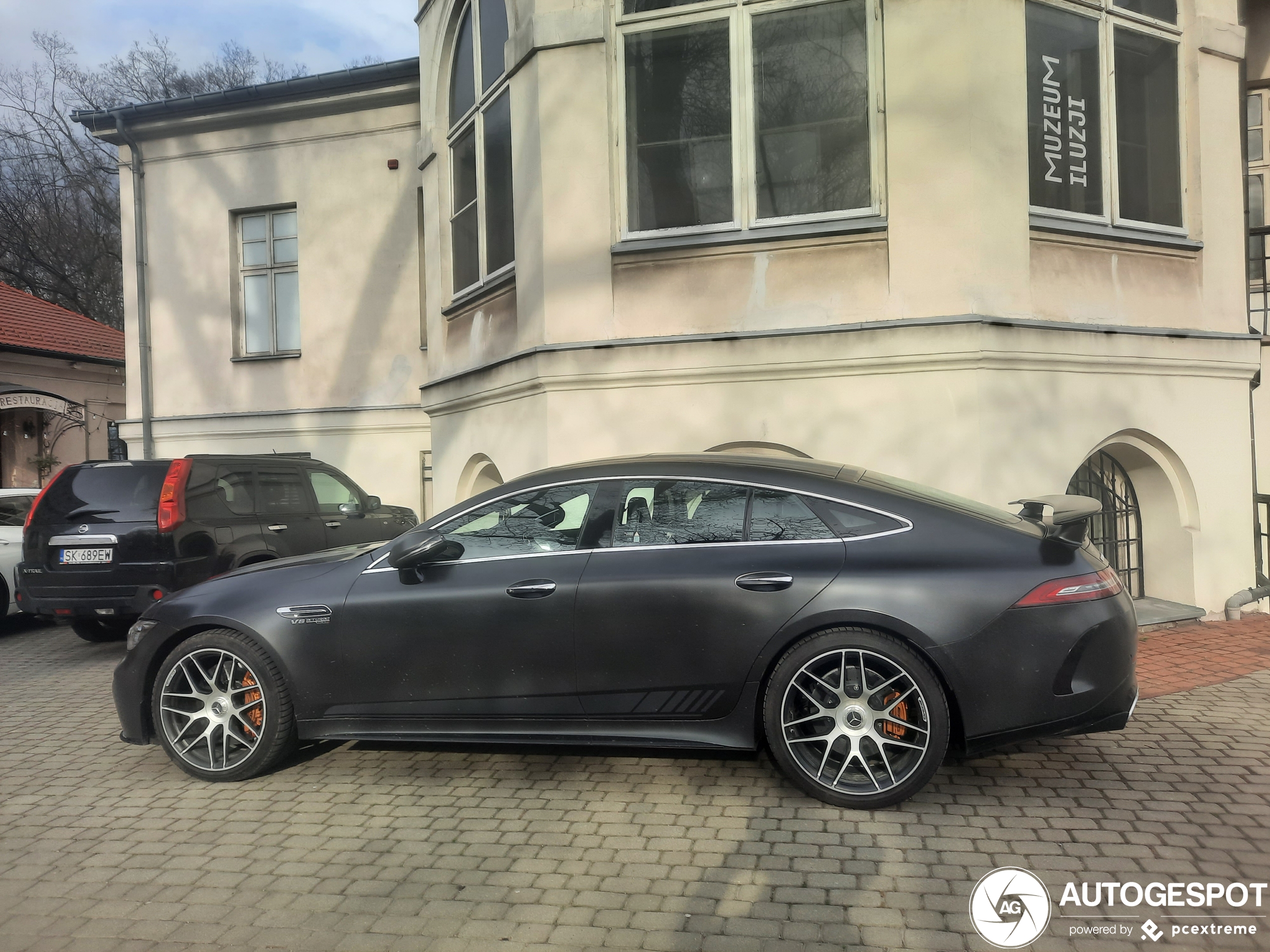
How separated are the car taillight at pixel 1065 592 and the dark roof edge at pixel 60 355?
66.0 feet

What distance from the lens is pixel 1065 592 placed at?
13.4 ft

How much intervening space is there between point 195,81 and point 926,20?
33.4 metres

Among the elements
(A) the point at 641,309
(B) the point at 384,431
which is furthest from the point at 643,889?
(B) the point at 384,431

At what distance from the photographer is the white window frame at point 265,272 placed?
15.5m

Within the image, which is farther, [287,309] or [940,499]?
[287,309]

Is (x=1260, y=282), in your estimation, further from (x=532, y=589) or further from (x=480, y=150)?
(x=532, y=589)

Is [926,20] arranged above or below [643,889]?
above

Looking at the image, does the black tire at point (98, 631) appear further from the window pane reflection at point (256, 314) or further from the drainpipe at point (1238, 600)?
the drainpipe at point (1238, 600)

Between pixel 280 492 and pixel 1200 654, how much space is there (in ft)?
24.9

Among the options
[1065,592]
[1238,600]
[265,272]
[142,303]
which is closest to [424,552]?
[1065,592]

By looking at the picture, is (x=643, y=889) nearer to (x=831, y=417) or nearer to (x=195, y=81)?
(x=831, y=417)

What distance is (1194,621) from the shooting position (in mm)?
8414

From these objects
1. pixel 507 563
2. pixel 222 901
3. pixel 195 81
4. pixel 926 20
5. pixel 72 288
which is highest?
pixel 195 81

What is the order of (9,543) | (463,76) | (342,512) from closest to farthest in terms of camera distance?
1. (342,512)
2. (9,543)
3. (463,76)
